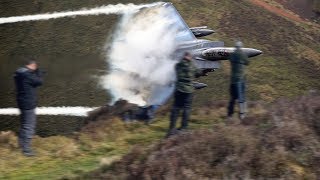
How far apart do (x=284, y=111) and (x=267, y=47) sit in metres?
30.8

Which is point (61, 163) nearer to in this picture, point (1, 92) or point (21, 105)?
point (21, 105)

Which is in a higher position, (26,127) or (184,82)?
(184,82)

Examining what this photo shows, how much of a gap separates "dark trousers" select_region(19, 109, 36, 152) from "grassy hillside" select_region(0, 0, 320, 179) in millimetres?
368

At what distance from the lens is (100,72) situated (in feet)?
96.5

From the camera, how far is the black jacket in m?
13.4

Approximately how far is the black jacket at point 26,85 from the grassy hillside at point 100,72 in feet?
5.16

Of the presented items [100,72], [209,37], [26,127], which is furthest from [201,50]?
[209,37]

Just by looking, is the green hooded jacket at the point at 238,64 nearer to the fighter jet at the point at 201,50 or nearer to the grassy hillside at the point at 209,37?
the fighter jet at the point at 201,50

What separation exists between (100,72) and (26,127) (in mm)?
15649

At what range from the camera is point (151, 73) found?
987 inches

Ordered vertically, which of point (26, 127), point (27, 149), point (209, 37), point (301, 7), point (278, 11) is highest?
point (301, 7)

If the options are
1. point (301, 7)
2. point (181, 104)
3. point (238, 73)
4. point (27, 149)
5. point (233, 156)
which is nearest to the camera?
point (233, 156)

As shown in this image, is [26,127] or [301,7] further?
[301,7]

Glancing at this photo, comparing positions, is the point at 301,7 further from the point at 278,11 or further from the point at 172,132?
the point at 172,132
